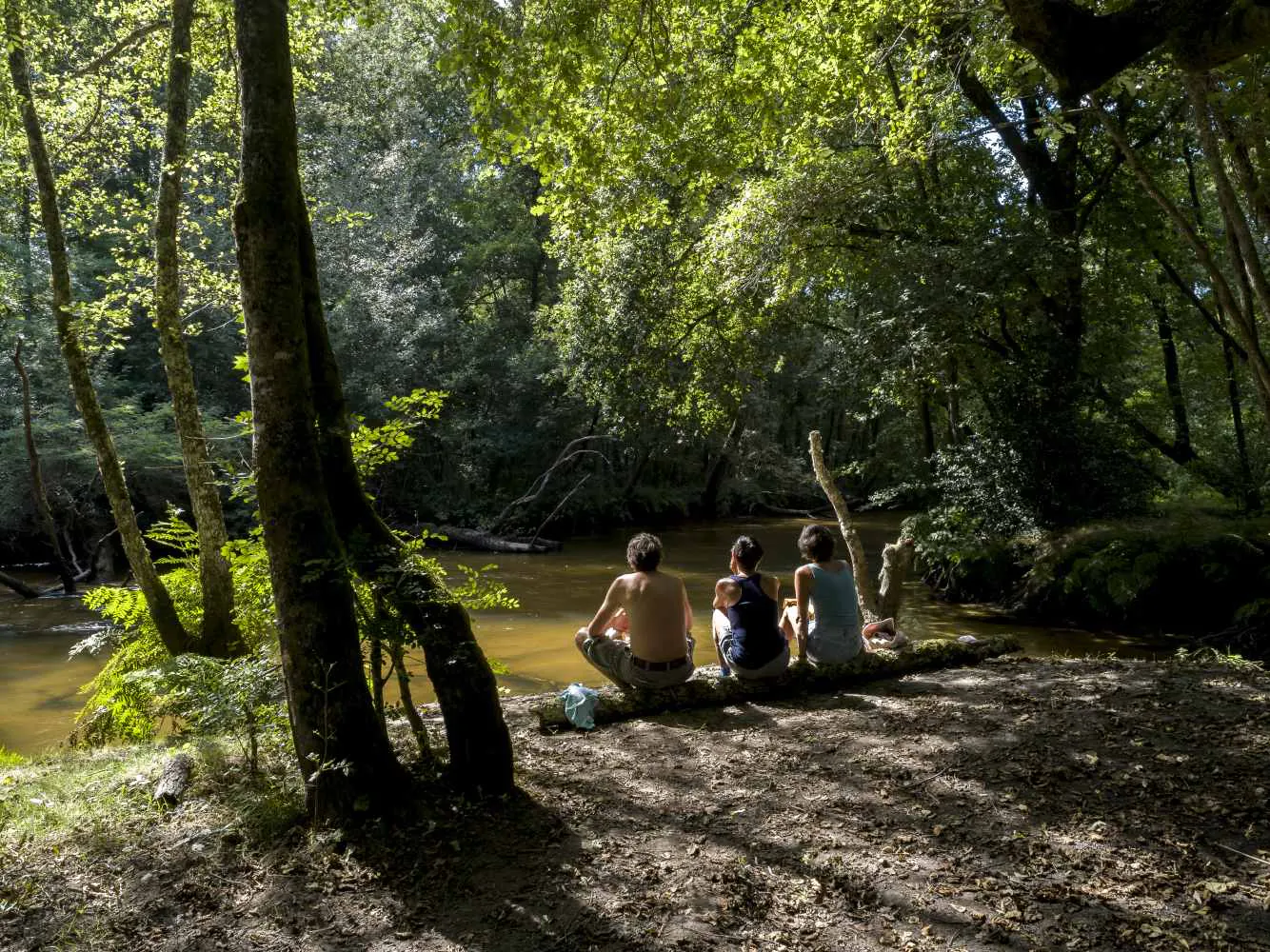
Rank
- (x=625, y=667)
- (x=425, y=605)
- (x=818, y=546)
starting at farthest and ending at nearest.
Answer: (x=818, y=546) < (x=625, y=667) < (x=425, y=605)

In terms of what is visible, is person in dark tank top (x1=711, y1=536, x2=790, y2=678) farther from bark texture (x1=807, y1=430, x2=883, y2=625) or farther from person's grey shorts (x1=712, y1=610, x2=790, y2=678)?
bark texture (x1=807, y1=430, x2=883, y2=625)

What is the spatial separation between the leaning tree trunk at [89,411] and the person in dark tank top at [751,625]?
453cm

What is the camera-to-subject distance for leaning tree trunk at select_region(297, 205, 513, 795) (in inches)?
154

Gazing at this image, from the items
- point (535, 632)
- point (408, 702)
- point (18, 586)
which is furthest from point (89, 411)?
point (18, 586)

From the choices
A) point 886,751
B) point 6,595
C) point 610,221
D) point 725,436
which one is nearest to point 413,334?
point 725,436

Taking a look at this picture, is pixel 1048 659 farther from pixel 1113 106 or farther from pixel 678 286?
pixel 1113 106

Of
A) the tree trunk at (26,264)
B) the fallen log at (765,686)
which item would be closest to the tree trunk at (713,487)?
the tree trunk at (26,264)

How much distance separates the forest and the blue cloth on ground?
0.35 meters

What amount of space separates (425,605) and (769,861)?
74.4 inches

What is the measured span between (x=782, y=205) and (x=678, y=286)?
87.8 inches

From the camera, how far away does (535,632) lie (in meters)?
12.4

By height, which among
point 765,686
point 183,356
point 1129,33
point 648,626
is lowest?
point 765,686

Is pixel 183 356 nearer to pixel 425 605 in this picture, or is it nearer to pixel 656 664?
pixel 425 605

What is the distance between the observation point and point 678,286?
1353 cm
